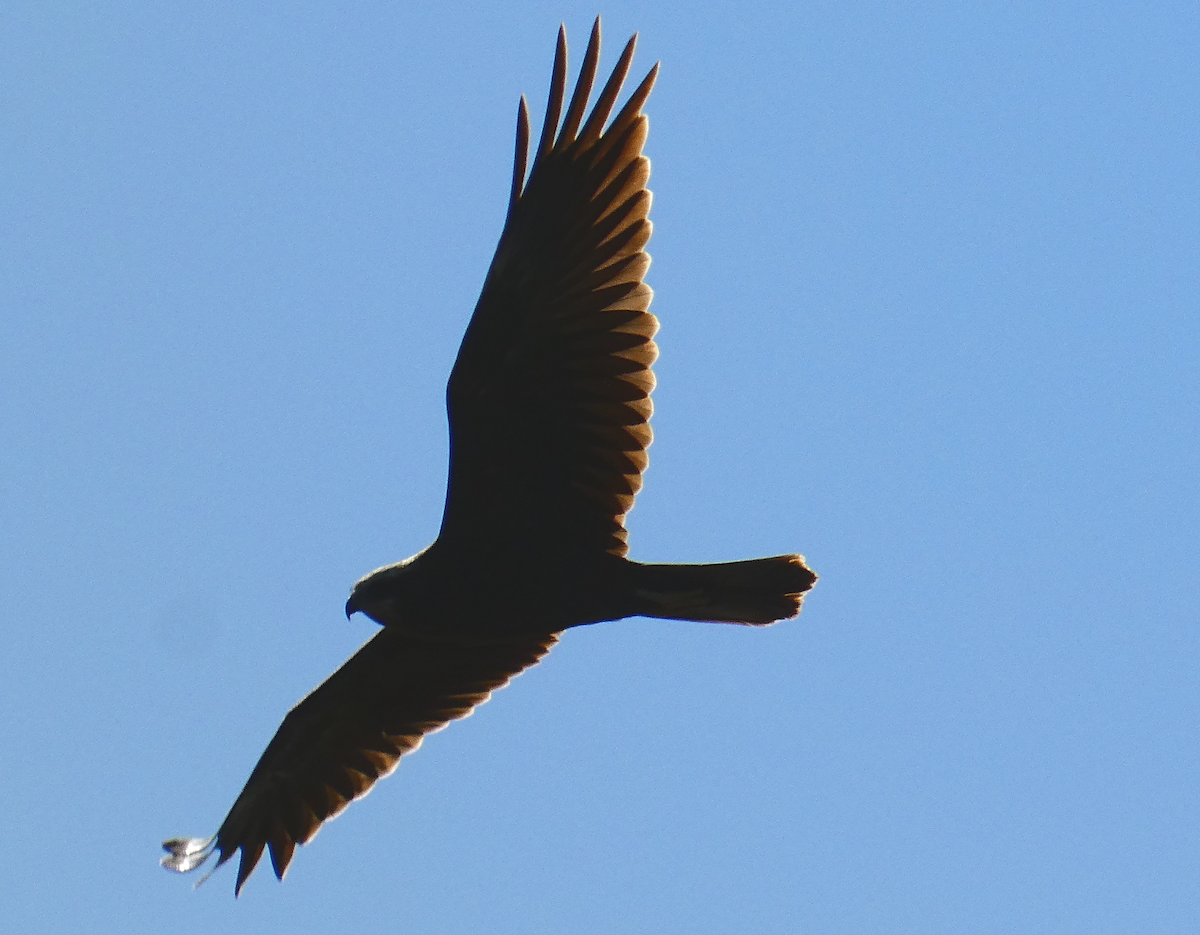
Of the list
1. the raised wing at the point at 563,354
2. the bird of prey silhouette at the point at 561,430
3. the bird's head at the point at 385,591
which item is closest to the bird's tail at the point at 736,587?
the bird of prey silhouette at the point at 561,430

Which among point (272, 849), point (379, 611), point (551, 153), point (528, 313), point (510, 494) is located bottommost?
point (272, 849)

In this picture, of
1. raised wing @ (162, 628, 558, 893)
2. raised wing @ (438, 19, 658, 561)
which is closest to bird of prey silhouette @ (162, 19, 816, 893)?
raised wing @ (438, 19, 658, 561)

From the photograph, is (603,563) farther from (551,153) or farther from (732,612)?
(551,153)

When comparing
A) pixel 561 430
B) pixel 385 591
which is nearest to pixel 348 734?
pixel 385 591

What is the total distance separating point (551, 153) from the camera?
6.70m

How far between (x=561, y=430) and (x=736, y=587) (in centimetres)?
108

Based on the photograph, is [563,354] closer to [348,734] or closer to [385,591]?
[385,591]

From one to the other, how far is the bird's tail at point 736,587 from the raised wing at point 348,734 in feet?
5.59

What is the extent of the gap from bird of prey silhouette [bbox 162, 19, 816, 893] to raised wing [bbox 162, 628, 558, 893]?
4.02ft

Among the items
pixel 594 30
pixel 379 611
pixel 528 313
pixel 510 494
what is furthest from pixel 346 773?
pixel 594 30

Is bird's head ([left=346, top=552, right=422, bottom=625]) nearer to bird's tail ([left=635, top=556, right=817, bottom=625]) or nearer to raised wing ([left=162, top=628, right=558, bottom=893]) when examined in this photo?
bird's tail ([left=635, top=556, right=817, bottom=625])

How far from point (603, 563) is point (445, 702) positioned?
2.06 m

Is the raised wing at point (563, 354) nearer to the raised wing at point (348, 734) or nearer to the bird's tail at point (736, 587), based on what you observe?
the bird's tail at point (736, 587)

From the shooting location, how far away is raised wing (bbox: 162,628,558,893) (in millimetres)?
8562
